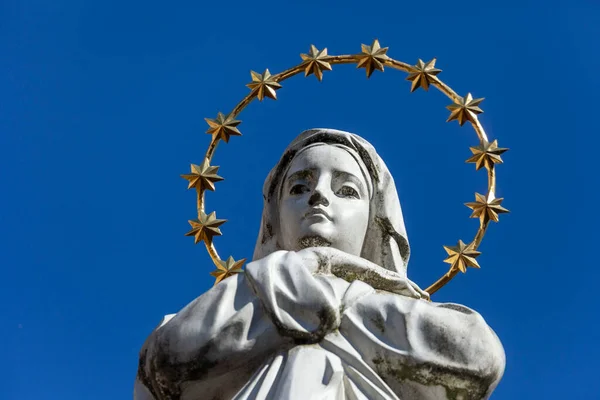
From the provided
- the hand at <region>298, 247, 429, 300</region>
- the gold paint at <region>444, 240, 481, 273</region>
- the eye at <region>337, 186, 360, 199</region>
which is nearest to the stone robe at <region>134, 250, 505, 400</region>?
the hand at <region>298, 247, 429, 300</region>

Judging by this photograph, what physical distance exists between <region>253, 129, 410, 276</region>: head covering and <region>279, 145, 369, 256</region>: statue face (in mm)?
102

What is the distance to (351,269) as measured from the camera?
18.9 ft

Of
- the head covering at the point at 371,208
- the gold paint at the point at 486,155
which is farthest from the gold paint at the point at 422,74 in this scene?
the head covering at the point at 371,208

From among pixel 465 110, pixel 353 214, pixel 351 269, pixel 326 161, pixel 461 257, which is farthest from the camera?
pixel 465 110

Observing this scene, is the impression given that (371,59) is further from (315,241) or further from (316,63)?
(315,241)

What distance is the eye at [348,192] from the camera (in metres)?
6.54

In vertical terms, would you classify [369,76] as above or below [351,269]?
above

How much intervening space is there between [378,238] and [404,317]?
1452 millimetres

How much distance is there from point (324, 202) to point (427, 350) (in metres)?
1.38

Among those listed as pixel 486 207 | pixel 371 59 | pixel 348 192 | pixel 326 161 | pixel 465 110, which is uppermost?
pixel 371 59

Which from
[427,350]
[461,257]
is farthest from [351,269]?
[461,257]

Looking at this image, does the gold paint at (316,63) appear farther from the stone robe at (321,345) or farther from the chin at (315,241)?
the stone robe at (321,345)

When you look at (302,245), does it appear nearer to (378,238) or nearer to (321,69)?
(378,238)

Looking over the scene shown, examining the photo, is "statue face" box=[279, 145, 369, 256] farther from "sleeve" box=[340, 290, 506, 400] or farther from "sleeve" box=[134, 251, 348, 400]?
"sleeve" box=[340, 290, 506, 400]
